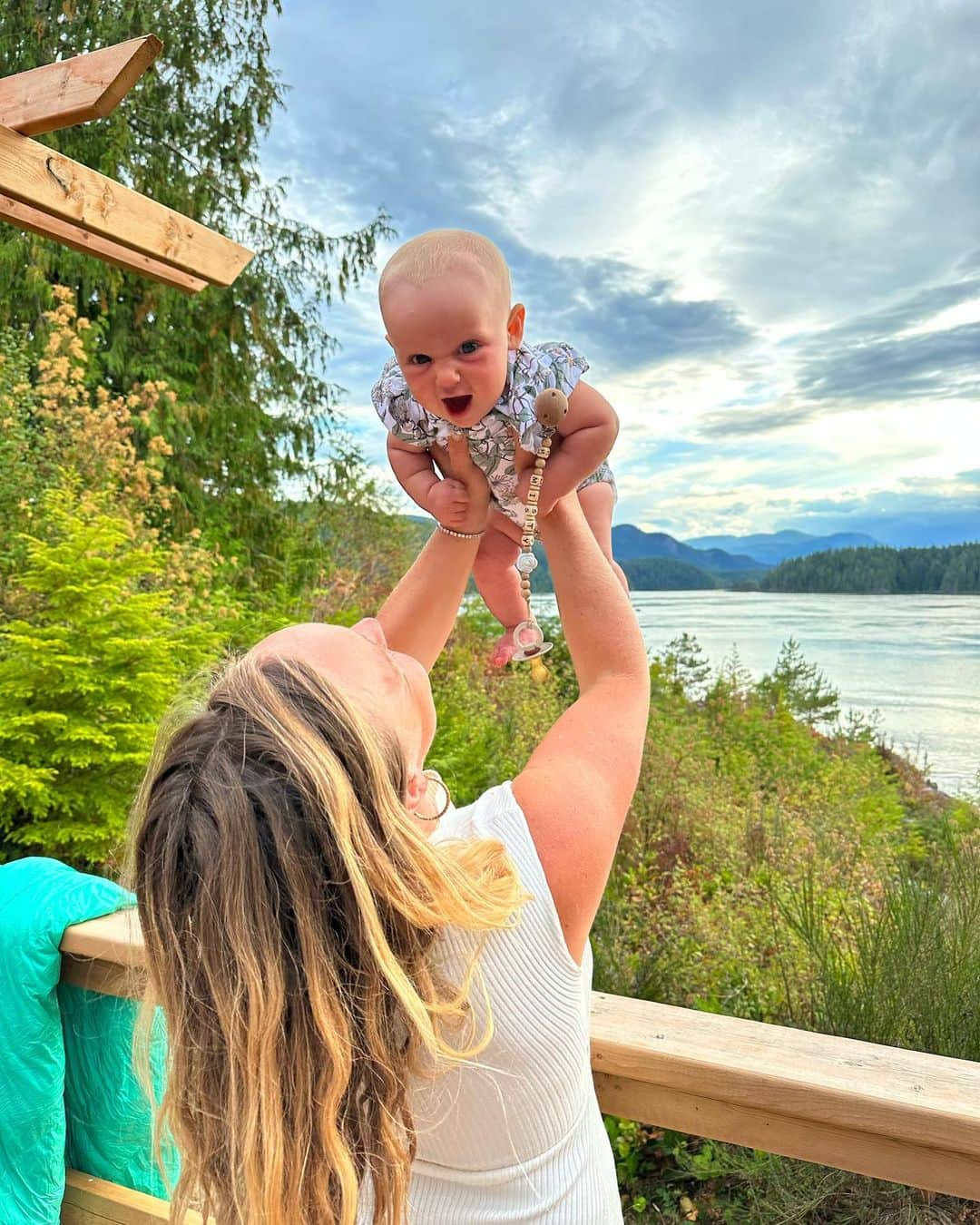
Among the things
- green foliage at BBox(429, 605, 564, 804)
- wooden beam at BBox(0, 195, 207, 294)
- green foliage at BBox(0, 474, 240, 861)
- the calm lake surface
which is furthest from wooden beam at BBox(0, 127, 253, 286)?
the calm lake surface

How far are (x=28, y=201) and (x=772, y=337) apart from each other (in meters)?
8.37

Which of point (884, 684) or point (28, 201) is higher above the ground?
point (28, 201)

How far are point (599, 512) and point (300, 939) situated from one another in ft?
2.78

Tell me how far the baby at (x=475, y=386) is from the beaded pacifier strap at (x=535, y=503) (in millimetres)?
14

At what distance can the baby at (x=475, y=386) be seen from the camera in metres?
1.17

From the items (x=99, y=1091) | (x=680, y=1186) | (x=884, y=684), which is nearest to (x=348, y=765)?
(x=99, y=1091)

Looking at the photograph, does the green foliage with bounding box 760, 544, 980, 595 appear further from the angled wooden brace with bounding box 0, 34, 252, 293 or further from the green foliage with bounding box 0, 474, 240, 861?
the angled wooden brace with bounding box 0, 34, 252, 293

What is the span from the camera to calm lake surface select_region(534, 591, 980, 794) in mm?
6242

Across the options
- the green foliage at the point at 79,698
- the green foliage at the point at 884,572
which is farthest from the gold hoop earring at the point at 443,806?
the green foliage at the point at 884,572

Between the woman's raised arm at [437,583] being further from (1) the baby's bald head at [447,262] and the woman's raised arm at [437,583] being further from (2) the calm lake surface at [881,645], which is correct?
(2) the calm lake surface at [881,645]

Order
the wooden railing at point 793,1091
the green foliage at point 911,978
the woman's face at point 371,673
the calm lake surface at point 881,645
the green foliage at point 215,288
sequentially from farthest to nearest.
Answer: the green foliage at point 215,288
the calm lake surface at point 881,645
the green foliage at point 911,978
the wooden railing at point 793,1091
the woman's face at point 371,673

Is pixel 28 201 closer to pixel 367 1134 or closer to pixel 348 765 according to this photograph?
pixel 348 765

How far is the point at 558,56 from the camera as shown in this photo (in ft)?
18.4

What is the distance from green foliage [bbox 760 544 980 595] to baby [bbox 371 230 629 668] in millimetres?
6564
